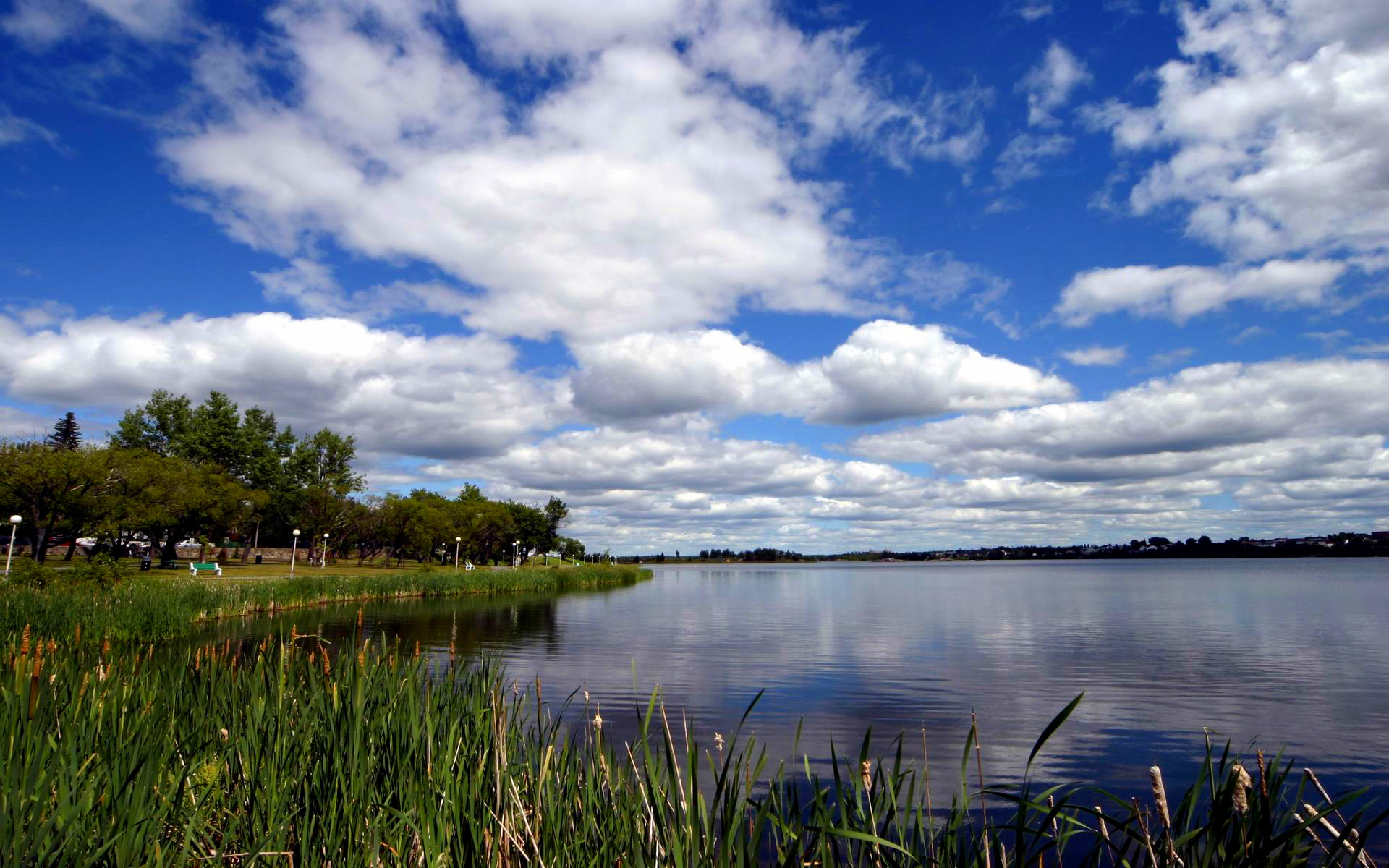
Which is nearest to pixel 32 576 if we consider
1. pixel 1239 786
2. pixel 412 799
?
pixel 412 799

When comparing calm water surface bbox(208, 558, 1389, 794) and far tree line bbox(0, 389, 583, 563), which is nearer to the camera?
calm water surface bbox(208, 558, 1389, 794)

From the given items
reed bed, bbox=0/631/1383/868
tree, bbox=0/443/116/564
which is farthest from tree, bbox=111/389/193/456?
reed bed, bbox=0/631/1383/868

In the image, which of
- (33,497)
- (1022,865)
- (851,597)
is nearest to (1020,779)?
(1022,865)

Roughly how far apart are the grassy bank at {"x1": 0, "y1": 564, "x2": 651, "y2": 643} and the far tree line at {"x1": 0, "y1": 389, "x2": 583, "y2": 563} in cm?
1514

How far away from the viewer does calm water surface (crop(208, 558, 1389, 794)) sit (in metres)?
16.1

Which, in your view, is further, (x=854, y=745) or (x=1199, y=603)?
(x=1199, y=603)

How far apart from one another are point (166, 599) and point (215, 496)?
44.6 metres

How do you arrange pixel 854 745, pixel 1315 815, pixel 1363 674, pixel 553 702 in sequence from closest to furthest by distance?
1. pixel 1315 815
2. pixel 854 745
3. pixel 553 702
4. pixel 1363 674

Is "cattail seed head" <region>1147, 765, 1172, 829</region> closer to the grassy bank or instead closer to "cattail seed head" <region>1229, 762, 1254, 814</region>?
"cattail seed head" <region>1229, 762, 1254, 814</region>

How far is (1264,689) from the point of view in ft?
74.4

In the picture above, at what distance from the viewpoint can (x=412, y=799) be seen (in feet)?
18.5

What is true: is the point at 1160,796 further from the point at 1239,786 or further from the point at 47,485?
the point at 47,485

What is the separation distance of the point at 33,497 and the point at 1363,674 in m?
69.3

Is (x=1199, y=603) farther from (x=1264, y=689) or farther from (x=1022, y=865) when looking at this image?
(x=1022, y=865)
